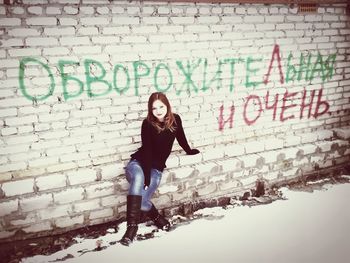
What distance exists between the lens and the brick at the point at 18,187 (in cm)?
318

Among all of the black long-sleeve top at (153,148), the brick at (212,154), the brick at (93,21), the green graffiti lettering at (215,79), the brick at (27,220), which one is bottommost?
the brick at (27,220)

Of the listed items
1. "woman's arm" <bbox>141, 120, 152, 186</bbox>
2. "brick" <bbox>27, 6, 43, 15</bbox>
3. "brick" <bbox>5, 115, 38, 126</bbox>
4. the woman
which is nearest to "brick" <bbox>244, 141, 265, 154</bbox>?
the woman

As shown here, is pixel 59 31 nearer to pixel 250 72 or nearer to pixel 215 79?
pixel 215 79

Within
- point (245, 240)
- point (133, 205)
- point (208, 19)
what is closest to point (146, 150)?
point (133, 205)

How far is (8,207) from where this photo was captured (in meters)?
3.13

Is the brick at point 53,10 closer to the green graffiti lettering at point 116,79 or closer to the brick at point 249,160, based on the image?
the green graffiti lettering at point 116,79

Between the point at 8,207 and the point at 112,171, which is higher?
the point at 112,171

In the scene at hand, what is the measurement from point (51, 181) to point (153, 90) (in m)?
1.47

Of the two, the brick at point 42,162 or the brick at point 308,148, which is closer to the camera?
the brick at point 42,162

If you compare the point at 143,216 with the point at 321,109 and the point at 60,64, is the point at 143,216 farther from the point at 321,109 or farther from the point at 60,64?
the point at 321,109

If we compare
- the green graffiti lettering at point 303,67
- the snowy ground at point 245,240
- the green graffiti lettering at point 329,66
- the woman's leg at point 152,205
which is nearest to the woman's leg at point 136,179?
the woman's leg at point 152,205

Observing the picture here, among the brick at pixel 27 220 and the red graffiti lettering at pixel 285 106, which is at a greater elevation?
the red graffiti lettering at pixel 285 106

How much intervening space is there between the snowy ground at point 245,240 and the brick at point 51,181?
0.62 meters

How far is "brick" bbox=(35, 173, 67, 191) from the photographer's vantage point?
3.30 m
